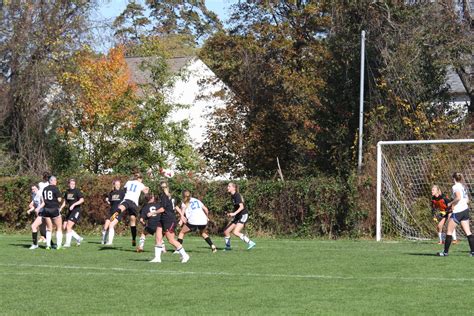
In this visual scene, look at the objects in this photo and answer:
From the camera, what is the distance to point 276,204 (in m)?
30.4

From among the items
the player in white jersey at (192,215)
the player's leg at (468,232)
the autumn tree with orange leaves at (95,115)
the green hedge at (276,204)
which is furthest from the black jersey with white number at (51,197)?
the autumn tree with orange leaves at (95,115)

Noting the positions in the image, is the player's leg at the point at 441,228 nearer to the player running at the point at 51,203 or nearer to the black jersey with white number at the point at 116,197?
the black jersey with white number at the point at 116,197

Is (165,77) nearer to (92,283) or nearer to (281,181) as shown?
(281,181)

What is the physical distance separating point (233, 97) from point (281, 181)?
18.4 metres

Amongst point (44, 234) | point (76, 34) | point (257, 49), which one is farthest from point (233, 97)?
point (44, 234)

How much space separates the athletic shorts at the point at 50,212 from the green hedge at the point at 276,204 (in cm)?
961

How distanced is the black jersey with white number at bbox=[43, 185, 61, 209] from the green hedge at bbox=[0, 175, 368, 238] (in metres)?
9.71

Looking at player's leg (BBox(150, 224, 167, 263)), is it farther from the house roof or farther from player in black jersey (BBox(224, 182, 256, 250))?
the house roof

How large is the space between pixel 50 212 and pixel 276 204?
10.1 meters

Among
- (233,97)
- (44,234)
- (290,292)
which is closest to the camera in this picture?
(290,292)

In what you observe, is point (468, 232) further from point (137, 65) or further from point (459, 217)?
point (137, 65)

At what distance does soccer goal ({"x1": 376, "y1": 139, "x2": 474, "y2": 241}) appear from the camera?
27.2 metres

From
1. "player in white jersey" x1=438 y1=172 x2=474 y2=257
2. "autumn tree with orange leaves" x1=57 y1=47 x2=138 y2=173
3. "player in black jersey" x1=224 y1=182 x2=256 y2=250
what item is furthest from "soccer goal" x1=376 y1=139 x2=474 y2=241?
"autumn tree with orange leaves" x1=57 y1=47 x2=138 y2=173

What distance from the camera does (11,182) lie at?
115ft
